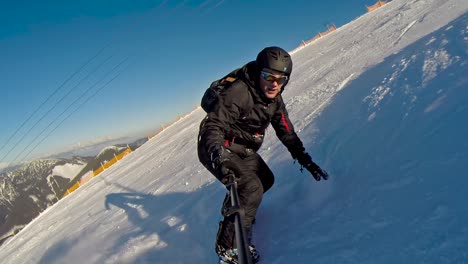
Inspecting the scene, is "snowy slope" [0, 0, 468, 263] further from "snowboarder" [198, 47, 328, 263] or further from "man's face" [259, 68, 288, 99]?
"man's face" [259, 68, 288, 99]

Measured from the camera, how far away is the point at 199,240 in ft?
15.7

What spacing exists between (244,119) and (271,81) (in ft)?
1.93

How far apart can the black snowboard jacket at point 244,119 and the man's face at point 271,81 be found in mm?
70

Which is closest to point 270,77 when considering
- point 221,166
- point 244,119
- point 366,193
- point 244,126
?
point 244,119

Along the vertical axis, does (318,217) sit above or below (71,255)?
below

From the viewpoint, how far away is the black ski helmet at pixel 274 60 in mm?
3830

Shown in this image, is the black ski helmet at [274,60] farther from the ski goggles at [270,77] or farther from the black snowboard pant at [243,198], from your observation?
A: the black snowboard pant at [243,198]

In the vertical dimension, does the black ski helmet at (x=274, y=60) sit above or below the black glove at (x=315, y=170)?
above

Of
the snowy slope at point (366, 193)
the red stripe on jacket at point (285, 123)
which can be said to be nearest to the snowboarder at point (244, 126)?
the red stripe on jacket at point (285, 123)

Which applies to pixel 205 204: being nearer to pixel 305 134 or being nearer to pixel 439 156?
pixel 305 134

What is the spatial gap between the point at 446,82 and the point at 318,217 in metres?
2.52

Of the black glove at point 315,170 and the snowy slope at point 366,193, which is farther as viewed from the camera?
the black glove at point 315,170

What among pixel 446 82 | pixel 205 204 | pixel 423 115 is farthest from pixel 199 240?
pixel 446 82

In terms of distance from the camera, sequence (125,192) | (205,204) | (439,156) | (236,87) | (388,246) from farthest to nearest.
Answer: (125,192) → (205,204) → (236,87) → (439,156) → (388,246)
